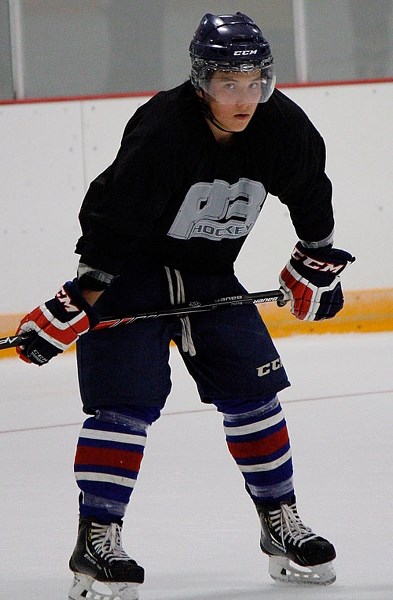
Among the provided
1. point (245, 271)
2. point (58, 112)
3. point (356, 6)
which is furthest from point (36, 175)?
point (356, 6)

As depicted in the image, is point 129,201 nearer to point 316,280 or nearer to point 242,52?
point 242,52

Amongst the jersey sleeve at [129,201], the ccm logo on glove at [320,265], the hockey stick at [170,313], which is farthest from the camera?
the ccm logo on glove at [320,265]

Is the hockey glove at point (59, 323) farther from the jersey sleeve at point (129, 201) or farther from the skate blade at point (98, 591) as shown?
the skate blade at point (98, 591)

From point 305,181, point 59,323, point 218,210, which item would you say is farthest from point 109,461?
point 305,181

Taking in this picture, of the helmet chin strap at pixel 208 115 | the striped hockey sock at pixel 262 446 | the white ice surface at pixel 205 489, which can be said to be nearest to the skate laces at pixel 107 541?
the white ice surface at pixel 205 489

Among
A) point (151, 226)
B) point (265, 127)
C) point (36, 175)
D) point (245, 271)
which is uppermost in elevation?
point (265, 127)

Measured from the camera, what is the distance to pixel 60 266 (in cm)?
447

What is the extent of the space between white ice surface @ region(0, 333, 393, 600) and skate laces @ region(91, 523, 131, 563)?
0.38 feet

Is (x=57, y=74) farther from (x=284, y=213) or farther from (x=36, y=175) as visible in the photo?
(x=284, y=213)

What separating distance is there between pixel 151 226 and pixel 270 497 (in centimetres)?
55

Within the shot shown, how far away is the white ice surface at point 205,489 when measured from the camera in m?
2.16

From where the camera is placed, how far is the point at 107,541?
2035 mm

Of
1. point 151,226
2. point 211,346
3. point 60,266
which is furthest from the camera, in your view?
point 60,266

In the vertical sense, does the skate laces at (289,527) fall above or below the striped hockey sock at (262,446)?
below
